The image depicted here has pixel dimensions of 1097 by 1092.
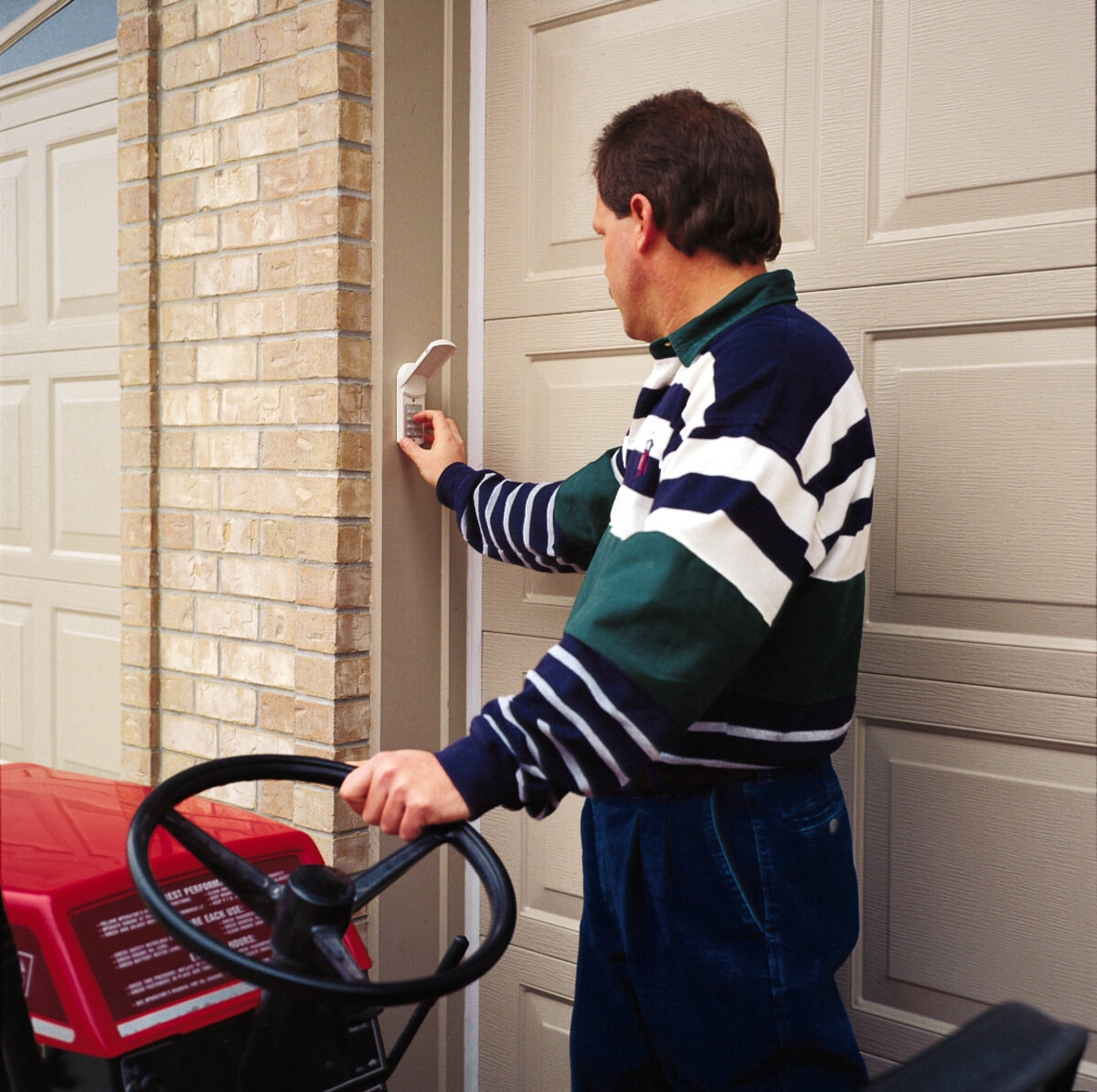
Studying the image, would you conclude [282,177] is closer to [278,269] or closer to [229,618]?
[278,269]

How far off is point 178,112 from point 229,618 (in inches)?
45.3

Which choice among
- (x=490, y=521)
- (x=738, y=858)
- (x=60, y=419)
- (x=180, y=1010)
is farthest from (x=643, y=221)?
(x=60, y=419)

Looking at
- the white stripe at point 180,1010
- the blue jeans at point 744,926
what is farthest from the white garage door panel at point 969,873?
the white stripe at point 180,1010

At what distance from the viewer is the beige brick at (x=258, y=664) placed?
2.37 meters

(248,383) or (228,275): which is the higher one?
(228,275)

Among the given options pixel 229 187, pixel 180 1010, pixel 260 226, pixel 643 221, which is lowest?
pixel 180 1010

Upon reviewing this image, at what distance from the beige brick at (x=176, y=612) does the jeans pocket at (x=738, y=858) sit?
57.6 inches

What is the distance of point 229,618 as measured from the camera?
8.14ft

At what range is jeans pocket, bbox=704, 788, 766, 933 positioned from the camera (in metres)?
1.54

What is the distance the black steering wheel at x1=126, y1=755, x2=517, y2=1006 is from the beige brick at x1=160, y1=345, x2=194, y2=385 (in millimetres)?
1364

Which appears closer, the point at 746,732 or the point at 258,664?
the point at 746,732

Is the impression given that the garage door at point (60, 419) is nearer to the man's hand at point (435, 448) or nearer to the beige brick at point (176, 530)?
the beige brick at point (176, 530)

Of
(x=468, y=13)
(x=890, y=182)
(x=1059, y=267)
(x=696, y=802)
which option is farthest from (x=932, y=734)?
(x=468, y=13)

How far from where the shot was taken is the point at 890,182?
185 cm
